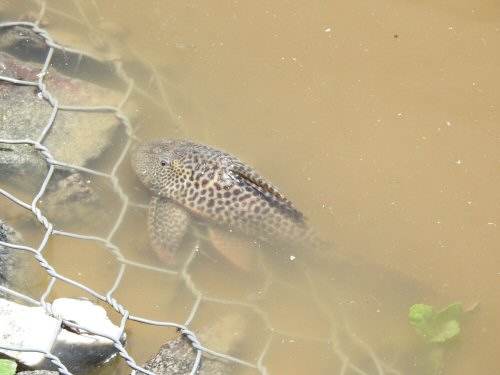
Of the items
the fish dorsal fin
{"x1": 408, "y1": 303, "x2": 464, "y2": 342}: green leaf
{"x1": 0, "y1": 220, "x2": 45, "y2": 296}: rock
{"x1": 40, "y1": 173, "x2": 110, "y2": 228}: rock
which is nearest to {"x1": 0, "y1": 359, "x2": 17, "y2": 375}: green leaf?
{"x1": 0, "y1": 220, "x2": 45, "y2": 296}: rock

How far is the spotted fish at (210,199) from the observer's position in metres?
5.06

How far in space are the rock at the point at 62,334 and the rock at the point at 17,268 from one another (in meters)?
0.37

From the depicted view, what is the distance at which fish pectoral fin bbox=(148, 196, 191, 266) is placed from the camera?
5.01 meters

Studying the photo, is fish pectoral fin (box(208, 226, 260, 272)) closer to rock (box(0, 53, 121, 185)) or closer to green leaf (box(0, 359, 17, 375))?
rock (box(0, 53, 121, 185))

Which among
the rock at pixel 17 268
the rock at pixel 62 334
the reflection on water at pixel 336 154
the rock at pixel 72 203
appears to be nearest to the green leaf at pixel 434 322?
the reflection on water at pixel 336 154

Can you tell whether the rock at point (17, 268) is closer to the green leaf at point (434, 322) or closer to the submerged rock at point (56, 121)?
the submerged rock at point (56, 121)

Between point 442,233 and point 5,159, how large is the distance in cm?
310

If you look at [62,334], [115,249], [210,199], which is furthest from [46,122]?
[62,334]

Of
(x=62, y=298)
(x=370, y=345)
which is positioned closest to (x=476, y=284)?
(x=370, y=345)

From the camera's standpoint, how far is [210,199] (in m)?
5.18

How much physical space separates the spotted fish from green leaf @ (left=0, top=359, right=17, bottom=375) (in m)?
1.34

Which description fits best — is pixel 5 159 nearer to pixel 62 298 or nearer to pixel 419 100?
pixel 62 298

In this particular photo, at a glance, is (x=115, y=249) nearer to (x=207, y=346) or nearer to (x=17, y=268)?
(x=17, y=268)

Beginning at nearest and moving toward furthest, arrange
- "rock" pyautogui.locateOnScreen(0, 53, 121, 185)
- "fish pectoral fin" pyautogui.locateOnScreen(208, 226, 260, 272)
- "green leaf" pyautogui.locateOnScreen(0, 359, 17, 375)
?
"green leaf" pyautogui.locateOnScreen(0, 359, 17, 375), "fish pectoral fin" pyautogui.locateOnScreen(208, 226, 260, 272), "rock" pyautogui.locateOnScreen(0, 53, 121, 185)
